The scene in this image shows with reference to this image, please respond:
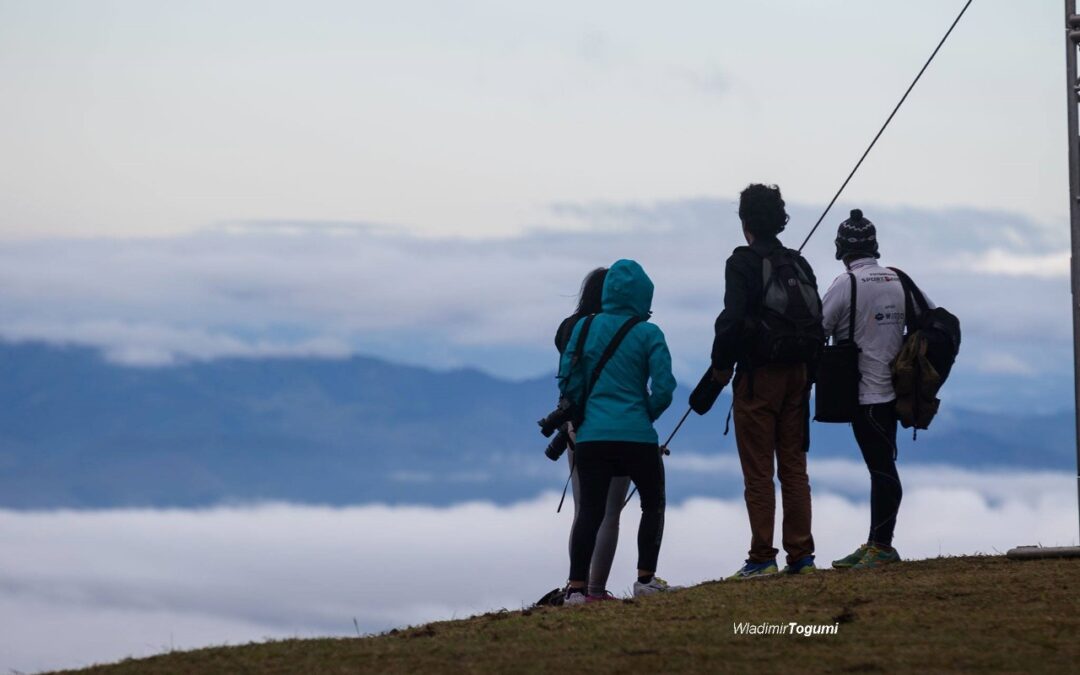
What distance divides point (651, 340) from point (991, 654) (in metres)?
3.13

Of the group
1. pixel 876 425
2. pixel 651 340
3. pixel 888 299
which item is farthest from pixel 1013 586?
pixel 651 340

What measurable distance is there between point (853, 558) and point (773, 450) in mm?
1150

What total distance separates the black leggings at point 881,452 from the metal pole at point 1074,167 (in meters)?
1.91

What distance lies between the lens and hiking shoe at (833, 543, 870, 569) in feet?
36.9

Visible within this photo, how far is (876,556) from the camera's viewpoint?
1123cm

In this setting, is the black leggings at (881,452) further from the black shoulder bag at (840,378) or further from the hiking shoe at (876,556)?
the hiking shoe at (876,556)

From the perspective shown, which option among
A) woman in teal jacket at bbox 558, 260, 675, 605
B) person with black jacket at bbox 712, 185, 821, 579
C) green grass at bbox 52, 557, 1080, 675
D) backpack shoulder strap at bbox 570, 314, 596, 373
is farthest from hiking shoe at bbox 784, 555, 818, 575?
backpack shoulder strap at bbox 570, 314, 596, 373

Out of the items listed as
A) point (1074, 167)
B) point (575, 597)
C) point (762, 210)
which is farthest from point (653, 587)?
point (1074, 167)

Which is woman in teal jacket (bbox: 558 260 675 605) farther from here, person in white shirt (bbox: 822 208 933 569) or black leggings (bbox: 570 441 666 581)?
person in white shirt (bbox: 822 208 933 569)

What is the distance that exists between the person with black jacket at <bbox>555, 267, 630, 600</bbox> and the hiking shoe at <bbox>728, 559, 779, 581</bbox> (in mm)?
973

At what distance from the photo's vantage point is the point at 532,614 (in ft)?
32.2

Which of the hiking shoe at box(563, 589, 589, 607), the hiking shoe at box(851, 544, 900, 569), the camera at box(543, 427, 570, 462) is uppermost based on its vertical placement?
the camera at box(543, 427, 570, 462)

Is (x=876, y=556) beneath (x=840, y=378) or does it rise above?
beneath

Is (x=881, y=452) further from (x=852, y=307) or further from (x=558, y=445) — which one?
(x=558, y=445)
